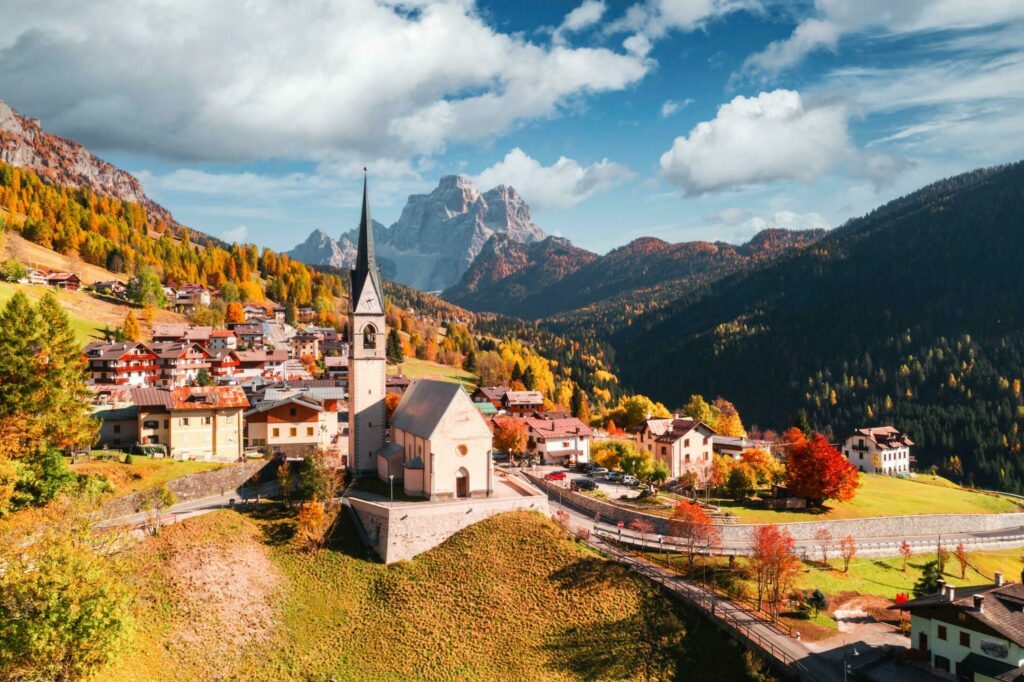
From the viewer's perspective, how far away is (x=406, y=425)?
199ft

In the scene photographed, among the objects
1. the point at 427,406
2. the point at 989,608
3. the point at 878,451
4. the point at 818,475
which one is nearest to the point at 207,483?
the point at 427,406

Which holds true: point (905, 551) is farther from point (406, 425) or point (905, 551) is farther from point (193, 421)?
point (193, 421)

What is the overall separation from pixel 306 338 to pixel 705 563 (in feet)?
410

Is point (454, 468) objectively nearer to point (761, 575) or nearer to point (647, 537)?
point (647, 537)

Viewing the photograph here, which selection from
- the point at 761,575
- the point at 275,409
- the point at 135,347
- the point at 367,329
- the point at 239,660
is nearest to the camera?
the point at 239,660

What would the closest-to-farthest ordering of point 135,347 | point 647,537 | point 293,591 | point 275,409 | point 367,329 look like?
point 293,591 < point 647,537 < point 367,329 < point 275,409 < point 135,347

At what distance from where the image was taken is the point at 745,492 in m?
73.2

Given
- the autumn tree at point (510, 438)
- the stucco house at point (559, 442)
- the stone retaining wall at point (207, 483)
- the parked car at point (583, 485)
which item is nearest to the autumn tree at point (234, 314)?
the stucco house at point (559, 442)

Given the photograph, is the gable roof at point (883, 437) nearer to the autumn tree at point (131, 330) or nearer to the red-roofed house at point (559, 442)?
the red-roofed house at point (559, 442)

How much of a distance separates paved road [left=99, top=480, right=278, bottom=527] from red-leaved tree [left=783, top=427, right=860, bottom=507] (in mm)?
54434

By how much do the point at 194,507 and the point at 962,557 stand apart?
72028mm

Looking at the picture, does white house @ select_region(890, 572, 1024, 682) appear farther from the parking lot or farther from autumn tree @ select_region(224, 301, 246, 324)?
autumn tree @ select_region(224, 301, 246, 324)

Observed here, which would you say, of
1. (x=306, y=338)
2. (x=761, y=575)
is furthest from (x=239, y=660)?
(x=306, y=338)

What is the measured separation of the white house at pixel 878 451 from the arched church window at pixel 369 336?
9748 cm
